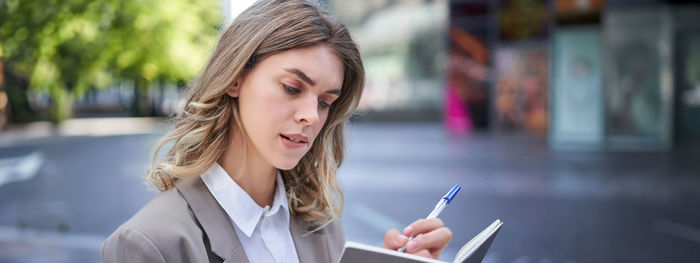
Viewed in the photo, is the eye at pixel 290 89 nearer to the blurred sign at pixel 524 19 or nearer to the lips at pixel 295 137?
the lips at pixel 295 137

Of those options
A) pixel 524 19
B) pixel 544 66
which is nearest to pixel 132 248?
pixel 524 19

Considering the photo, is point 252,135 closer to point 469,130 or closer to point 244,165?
point 244,165

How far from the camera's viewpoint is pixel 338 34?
135cm

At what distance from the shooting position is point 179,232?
1139 mm

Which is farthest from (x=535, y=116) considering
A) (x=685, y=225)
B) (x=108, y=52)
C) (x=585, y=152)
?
(x=108, y=52)

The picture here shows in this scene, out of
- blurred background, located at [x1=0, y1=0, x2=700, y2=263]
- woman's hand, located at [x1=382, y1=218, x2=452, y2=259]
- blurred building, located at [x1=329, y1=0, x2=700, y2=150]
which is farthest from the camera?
blurred building, located at [x1=329, y1=0, x2=700, y2=150]

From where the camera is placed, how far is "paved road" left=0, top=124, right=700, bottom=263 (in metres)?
5.26

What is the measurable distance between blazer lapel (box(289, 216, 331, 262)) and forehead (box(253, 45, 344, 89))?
43 cm

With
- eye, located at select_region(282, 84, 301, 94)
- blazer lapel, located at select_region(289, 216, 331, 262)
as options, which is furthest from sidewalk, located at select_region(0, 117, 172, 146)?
eye, located at select_region(282, 84, 301, 94)

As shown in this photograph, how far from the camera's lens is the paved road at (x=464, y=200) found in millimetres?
5262

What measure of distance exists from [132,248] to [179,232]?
9cm

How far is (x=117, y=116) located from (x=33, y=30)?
99.7 inches

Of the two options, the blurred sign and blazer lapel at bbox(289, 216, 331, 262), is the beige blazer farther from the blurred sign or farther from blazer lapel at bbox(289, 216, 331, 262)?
the blurred sign

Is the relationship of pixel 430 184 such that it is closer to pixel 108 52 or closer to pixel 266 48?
pixel 108 52
